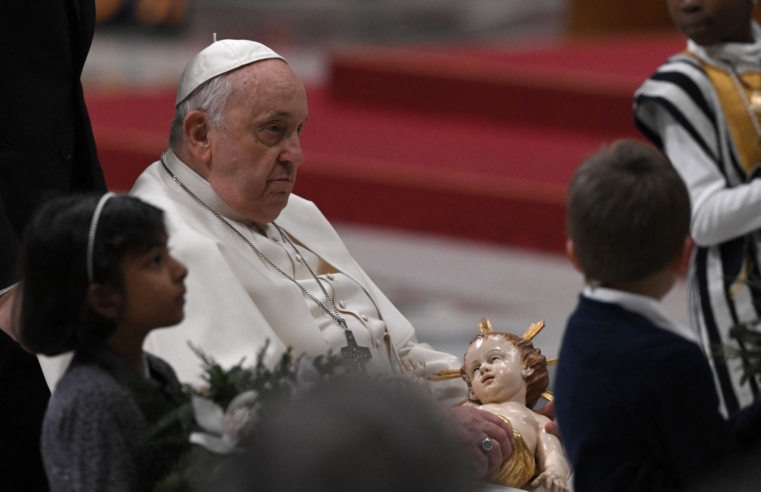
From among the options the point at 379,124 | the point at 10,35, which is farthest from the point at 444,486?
the point at 379,124

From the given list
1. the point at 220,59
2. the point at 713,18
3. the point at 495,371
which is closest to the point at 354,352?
the point at 495,371

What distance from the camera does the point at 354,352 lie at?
2.76 meters

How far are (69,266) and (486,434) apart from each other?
3.48 ft

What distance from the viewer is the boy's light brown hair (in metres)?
1.87

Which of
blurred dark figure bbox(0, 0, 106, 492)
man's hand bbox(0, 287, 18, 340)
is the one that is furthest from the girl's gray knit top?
blurred dark figure bbox(0, 0, 106, 492)

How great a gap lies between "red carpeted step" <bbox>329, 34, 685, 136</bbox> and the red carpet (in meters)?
0.01

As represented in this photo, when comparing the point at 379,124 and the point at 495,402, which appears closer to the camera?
the point at 495,402

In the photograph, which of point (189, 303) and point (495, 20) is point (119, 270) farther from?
point (495, 20)

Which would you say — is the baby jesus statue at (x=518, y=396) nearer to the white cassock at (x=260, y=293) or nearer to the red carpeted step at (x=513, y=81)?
the white cassock at (x=260, y=293)

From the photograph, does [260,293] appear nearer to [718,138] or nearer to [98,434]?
[98,434]

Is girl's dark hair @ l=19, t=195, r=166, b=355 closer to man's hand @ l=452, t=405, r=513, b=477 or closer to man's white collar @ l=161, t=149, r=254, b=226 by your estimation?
man's hand @ l=452, t=405, r=513, b=477

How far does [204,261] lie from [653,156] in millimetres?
1116

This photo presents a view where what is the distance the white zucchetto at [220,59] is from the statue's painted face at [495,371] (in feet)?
2.83

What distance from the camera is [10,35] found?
278 cm
